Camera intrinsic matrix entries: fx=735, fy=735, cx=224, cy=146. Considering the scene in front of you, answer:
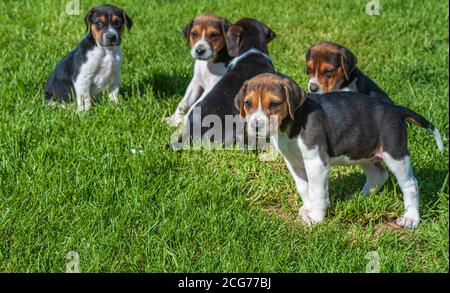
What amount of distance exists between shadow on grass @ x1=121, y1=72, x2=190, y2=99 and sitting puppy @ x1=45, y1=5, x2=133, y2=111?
361 millimetres

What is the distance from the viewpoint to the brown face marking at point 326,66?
750 cm

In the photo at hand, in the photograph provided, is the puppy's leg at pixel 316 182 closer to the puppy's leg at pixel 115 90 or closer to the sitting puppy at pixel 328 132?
the sitting puppy at pixel 328 132

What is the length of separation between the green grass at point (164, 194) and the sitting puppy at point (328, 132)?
393 millimetres

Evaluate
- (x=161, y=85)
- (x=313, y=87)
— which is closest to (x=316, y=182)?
(x=313, y=87)

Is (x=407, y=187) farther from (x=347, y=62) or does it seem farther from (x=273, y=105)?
(x=347, y=62)

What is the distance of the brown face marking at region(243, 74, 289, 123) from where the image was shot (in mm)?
5789

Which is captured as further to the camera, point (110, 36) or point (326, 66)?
point (110, 36)

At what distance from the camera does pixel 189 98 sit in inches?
347

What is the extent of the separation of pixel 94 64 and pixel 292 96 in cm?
351

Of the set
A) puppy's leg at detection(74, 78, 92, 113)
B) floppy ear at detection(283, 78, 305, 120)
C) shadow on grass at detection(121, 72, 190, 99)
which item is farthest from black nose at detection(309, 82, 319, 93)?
puppy's leg at detection(74, 78, 92, 113)

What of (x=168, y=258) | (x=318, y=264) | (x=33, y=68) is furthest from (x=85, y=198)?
(x=33, y=68)

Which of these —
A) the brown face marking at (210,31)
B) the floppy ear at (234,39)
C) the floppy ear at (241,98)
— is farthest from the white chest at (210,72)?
the floppy ear at (241,98)

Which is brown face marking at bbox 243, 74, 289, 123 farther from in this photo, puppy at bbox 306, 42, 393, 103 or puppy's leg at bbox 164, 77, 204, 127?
puppy's leg at bbox 164, 77, 204, 127
